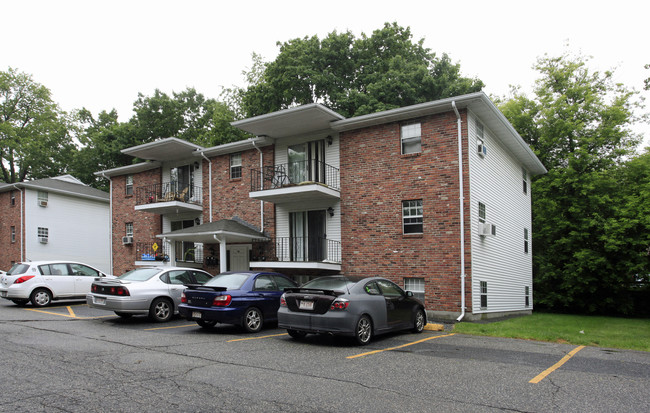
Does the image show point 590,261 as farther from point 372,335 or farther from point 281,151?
point 372,335

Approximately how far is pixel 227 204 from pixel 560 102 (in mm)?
20114

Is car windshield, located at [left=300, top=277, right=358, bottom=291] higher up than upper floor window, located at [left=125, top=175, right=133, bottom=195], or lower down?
lower down

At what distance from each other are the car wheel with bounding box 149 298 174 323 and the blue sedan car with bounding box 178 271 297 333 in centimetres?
148

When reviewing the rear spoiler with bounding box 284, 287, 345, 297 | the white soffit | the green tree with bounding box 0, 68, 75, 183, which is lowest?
the rear spoiler with bounding box 284, 287, 345, 297

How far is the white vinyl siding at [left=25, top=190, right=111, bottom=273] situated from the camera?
29.2m

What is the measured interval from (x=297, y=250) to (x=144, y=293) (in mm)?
7355

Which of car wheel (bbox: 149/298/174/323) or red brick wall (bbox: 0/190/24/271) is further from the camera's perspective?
red brick wall (bbox: 0/190/24/271)

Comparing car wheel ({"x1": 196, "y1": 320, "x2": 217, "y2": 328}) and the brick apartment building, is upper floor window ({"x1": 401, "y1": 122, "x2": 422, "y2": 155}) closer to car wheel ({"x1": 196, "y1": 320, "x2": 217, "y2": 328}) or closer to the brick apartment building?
the brick apartment building

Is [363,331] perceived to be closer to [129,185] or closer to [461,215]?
[461,215]

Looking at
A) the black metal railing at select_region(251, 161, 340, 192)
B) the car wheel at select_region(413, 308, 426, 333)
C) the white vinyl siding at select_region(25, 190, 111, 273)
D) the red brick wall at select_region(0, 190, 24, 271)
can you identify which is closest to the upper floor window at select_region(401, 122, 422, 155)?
the black metal railing at select_region(251, 161, 340, 192)

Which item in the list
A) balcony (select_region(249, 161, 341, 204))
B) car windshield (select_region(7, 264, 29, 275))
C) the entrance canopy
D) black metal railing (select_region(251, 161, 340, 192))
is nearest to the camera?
car windshield (select_region(7, 264, 29, 275))

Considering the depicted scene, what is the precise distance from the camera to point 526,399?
17.7 ft

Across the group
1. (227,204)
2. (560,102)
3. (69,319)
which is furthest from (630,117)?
(69,319)

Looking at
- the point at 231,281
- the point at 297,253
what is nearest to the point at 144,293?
the point at 231,281
